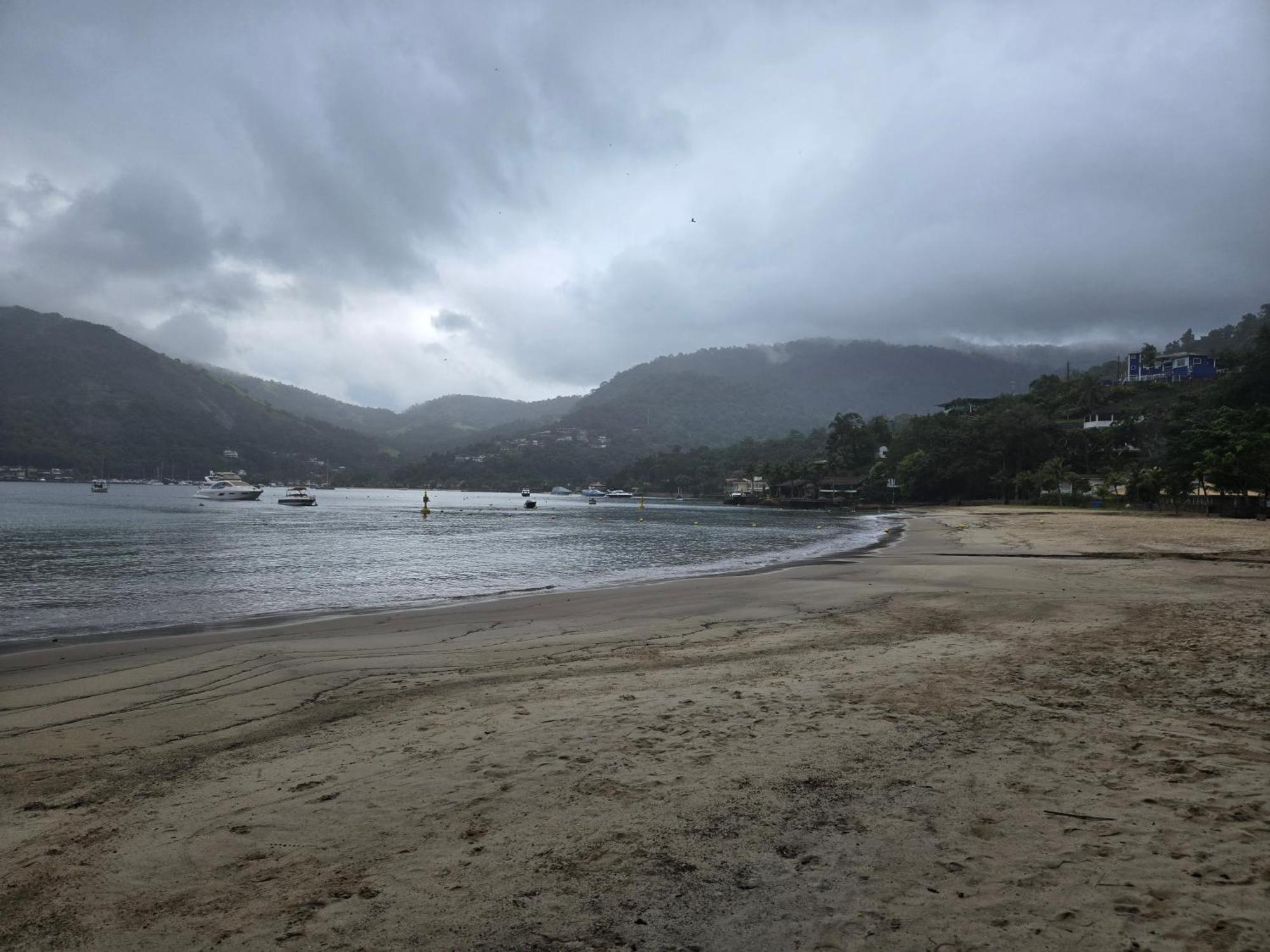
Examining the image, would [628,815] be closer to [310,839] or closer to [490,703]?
[310,839]

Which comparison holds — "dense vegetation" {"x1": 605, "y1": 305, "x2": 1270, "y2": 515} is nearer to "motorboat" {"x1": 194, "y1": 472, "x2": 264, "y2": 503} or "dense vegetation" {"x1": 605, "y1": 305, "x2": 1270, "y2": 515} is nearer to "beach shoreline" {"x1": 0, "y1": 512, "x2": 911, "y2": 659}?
"beach shoreline" {"x1": 0, "y1": 512, "x2": 911, "y2": 659}

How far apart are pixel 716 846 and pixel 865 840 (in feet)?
2.84

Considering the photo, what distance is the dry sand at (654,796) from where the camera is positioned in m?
3.09

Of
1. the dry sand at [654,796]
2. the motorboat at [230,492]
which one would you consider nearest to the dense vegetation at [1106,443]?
the dry sand at [654,796]

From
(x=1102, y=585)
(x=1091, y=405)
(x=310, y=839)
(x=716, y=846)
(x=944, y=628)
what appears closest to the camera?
(x=716, y=846)

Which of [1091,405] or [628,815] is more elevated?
[1091,405]

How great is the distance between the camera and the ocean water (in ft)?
50.0

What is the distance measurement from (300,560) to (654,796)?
2536cm

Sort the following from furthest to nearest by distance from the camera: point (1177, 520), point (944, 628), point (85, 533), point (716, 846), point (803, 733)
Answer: point (1177, 520), point (85, 533), point (944, 628), point (803, 733), point (716, 846)

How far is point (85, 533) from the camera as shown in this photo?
36062 mm

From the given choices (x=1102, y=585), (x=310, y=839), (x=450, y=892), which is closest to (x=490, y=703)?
(x=310, y=839)

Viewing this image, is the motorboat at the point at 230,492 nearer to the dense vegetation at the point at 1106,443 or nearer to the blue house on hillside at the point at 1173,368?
the dense vegetation at the point at 1106,443

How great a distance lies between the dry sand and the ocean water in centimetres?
624

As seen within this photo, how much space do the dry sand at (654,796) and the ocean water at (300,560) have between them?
20.5 feet
